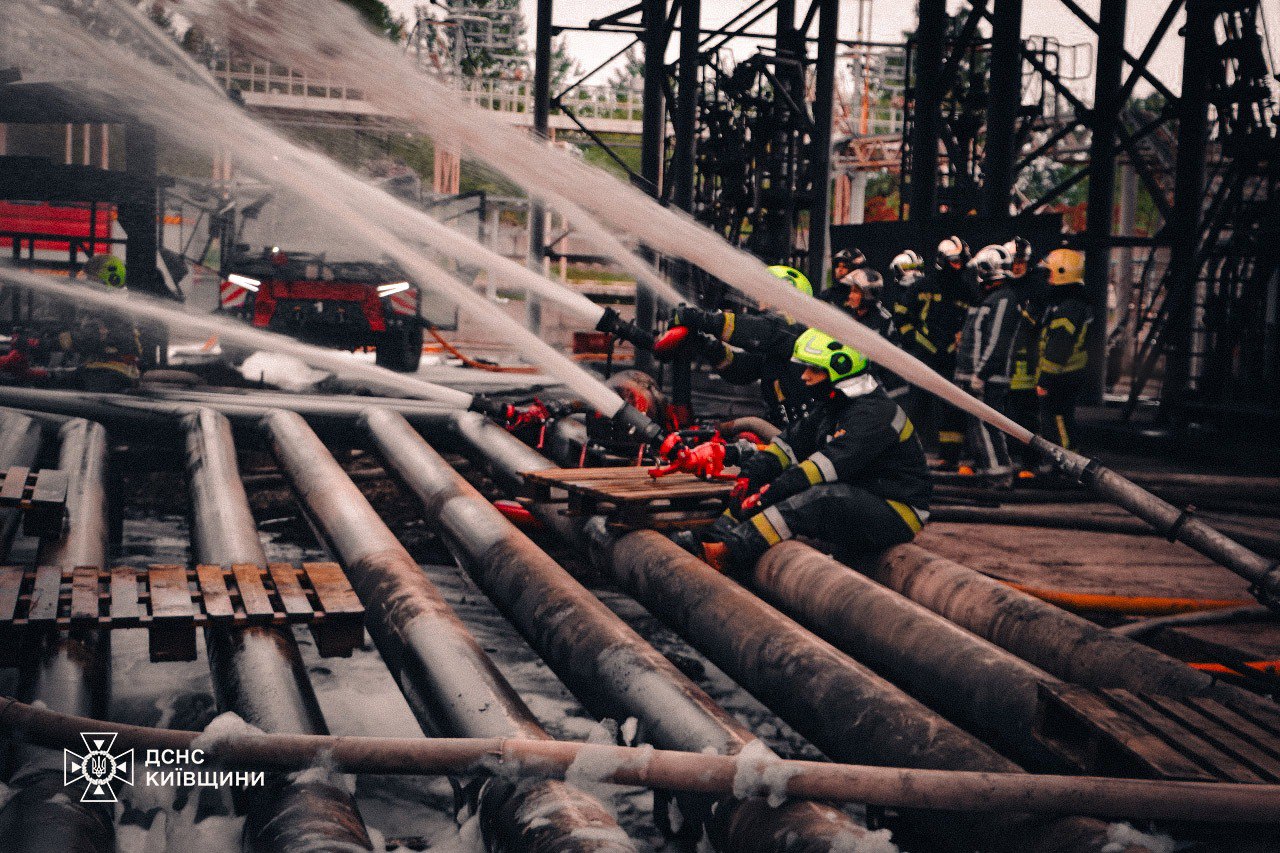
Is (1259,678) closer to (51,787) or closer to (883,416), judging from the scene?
(883,416)

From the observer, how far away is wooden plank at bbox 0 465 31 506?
5.68 metres

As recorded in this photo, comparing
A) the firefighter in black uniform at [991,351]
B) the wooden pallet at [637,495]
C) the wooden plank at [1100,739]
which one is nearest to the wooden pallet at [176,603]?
the wooden pallet at [637,495]

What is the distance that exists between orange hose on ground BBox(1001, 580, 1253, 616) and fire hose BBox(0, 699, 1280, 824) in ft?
9.55

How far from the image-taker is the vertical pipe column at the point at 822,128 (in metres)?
13.3

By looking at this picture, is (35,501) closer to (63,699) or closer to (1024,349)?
(63,699)

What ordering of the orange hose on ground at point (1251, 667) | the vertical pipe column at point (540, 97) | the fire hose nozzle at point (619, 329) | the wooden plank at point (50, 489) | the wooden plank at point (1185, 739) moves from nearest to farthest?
the wooden plank at point (1185, 739) → the orange hose on ground at point (1251, 667) → the wooden plank at point (50, 489) → the fire hose nozzle at point (619, 329) → the vertical pipe column at point (540, 97)

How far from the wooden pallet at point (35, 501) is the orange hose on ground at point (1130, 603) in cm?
464

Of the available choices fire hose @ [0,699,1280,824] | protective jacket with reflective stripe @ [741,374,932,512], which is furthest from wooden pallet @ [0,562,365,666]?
protective jacket with reflective stripe @ [741,374,932,512]

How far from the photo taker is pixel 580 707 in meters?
6.04

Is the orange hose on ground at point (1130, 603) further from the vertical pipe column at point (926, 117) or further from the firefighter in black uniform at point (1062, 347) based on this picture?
the vertical pipe column at point (926, 117)

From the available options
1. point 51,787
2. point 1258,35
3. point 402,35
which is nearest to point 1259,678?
point 51,787

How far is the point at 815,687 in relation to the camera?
15.1 feet

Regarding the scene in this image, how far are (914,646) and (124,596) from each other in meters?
3.10

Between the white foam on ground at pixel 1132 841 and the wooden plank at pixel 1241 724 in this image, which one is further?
the wooden plank at pixel 1241 724
